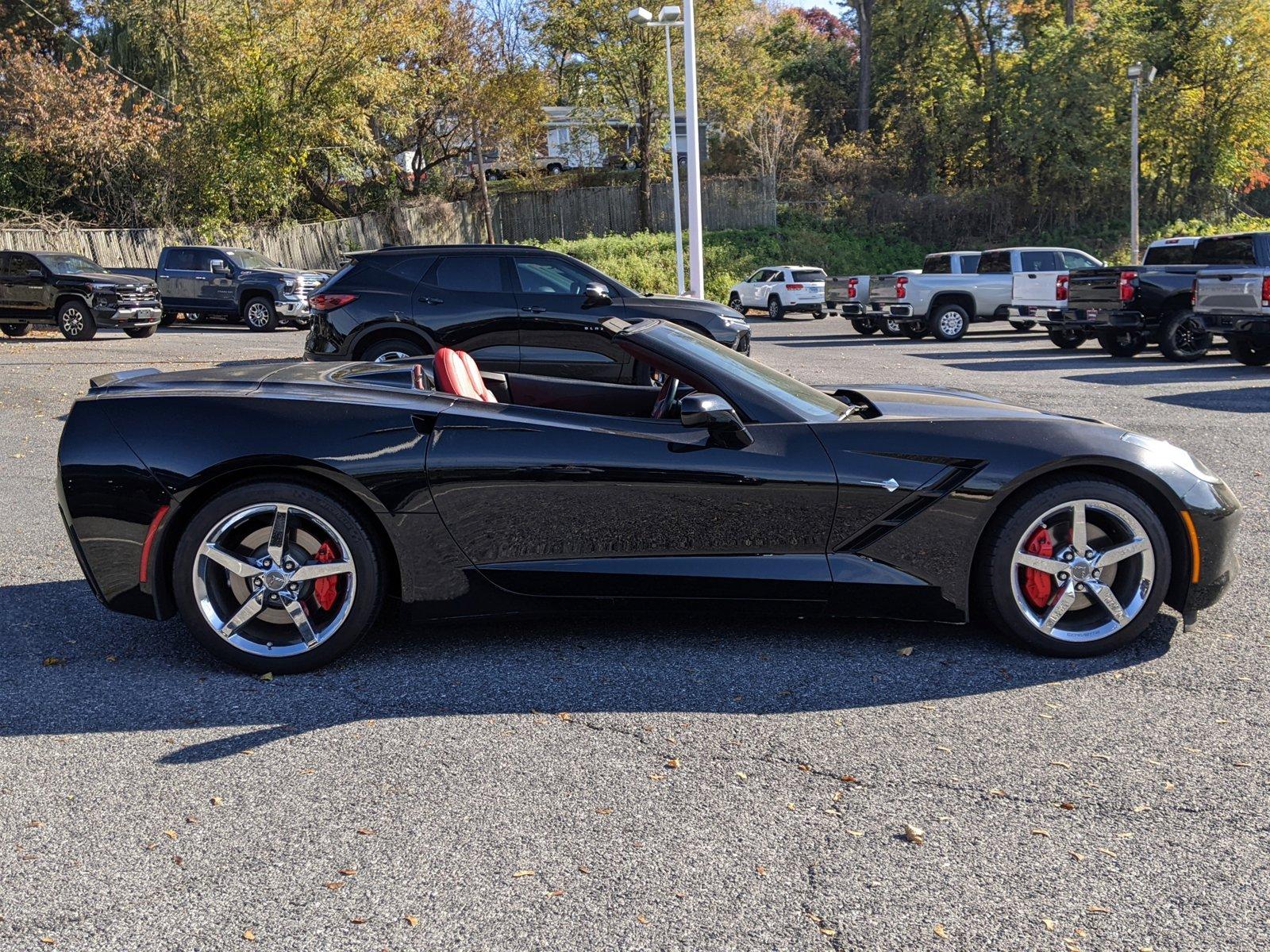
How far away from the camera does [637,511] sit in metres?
4.34

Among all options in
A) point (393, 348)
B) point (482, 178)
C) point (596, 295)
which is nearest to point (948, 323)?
point (596, 295)

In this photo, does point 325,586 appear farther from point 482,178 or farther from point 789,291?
point 482,178

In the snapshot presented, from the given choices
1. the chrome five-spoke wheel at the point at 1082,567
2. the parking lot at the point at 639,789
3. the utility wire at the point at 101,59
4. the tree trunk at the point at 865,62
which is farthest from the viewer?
the tree trunk at the point at 865,62

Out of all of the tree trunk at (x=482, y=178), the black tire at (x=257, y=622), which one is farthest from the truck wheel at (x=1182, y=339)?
the tree trunk at (x=482, y=178)

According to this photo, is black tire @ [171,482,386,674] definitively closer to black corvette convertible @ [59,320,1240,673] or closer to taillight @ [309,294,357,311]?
black corvette convertible @ [59,320,1240,673]

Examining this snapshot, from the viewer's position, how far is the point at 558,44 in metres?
39.9

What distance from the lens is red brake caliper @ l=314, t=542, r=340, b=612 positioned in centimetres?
439

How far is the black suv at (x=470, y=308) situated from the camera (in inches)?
446

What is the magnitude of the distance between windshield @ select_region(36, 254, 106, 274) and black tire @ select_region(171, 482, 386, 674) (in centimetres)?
1917

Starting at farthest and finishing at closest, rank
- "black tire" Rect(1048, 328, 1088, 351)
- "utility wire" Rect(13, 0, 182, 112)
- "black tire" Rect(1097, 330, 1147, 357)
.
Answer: "utility wire" Rect(13, 0, 182, 112)
"black tire" Rect(1048, 328, 1088, 351)
"black tire" Rect(1097, 330, 1147, 357)

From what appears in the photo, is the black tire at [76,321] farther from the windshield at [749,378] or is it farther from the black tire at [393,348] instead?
the windshield at [749,378]

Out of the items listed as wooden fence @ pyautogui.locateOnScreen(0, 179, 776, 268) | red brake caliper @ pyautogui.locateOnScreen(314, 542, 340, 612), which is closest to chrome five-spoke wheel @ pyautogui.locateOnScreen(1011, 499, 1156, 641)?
red brake caliper @ pyautogui.locateOnScreen(314, 542, 340, 612)

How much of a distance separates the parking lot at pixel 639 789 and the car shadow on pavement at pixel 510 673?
0.02 m

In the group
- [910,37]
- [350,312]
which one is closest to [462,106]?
[910,37]
